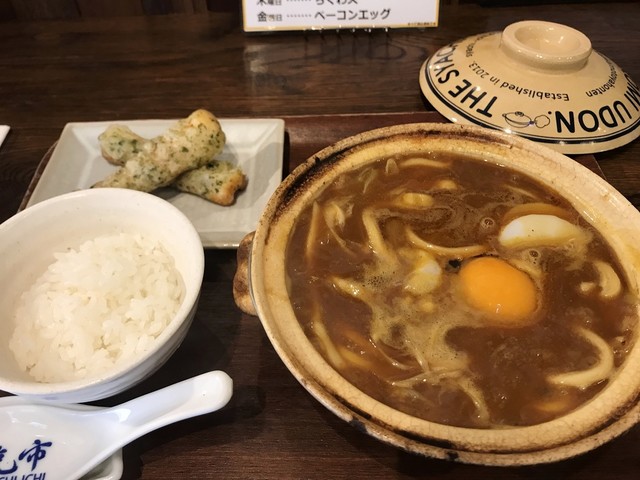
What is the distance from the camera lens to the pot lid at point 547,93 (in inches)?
84.0

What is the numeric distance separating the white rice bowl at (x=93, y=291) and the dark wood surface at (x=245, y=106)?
6.0 inches

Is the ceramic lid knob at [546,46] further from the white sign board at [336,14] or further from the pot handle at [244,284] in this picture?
the pot handle at [244,284]

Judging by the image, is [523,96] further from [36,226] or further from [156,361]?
[36,226]

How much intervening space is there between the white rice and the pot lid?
1.45 m

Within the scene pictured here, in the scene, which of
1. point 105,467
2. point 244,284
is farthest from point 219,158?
point 105,467

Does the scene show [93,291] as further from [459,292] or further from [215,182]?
[459,292]

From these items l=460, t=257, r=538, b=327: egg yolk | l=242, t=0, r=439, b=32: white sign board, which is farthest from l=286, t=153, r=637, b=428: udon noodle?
l=242, t=0, r=439, b=32: white sign board

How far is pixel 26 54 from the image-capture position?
9.83 feet

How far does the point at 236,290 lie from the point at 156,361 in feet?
0.92

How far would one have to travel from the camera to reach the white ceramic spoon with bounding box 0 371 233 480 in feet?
4.24

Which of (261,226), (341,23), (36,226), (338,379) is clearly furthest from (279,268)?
(341,23)

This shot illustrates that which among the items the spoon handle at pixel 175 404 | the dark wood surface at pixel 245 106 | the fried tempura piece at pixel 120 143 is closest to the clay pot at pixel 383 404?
the spoon handle at pixel 175 404

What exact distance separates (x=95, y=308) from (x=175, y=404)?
0.41 meters

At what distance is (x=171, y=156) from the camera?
2.08 m
